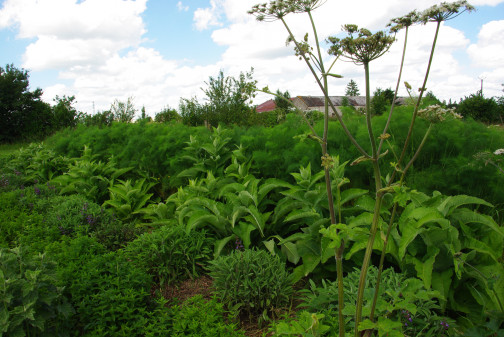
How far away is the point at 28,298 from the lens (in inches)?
87.9

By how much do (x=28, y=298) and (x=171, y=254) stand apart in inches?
56.3

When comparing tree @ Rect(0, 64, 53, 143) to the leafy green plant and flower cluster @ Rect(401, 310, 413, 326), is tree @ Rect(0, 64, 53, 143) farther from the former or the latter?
flower cluster @ Rect(401, 310, 413, 326)

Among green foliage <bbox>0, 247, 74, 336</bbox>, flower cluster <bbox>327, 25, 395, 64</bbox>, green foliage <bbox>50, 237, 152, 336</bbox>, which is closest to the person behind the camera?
flower cluster <bbox>327, 25, 395, 64</bbox>

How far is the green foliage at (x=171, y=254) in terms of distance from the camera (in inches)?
138

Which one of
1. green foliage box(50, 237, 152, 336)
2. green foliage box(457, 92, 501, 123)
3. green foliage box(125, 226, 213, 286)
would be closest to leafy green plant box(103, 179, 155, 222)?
green foliage box(125, 226, 213, 286)

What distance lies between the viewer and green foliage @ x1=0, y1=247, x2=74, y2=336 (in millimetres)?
2176

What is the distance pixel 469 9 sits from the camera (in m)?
1.42

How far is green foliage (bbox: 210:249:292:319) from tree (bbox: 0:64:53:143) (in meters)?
21.5

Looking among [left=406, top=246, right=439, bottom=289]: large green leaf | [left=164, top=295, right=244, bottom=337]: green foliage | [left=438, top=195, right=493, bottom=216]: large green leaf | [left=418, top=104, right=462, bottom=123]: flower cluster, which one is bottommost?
[left=164, top=295, right=244, bottom=337]: green foliage

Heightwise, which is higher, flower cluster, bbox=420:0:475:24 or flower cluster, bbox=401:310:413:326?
flower cluster, bbox=420:0:475:24

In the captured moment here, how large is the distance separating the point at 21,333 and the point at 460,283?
9.81ft

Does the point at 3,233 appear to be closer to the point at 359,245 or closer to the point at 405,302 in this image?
the point at 359,245

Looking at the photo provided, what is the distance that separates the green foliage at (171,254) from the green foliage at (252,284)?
53cm

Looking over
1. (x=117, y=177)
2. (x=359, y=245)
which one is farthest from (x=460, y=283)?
(x=117, y=177)
